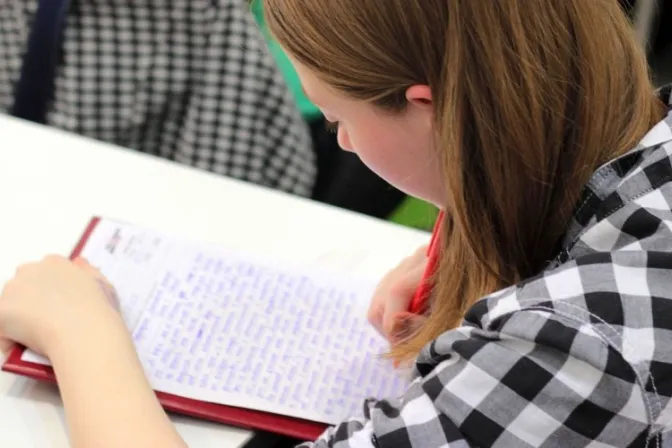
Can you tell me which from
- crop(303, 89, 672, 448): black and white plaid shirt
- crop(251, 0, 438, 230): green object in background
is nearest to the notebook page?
crop(303, 89, 672, 448): black and white plaid shirt

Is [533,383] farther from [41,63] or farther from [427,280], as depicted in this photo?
[41,63]

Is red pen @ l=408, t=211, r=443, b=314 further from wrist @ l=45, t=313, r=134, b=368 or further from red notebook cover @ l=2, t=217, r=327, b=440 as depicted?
wrist @ l=45, t=313, r=134, b=368

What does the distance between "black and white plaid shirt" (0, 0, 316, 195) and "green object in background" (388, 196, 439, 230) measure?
16 cm

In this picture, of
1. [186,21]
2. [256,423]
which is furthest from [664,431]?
[186,21]

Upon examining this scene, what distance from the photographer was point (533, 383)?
1.63 feet

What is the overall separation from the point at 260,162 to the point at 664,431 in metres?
0.85

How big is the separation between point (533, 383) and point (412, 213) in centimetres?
80

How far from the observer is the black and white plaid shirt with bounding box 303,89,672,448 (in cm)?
48

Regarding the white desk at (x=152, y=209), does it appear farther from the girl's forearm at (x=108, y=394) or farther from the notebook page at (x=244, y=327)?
the girl's forearm at (x=108, y=394)

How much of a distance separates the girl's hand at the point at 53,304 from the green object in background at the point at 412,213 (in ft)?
1.87

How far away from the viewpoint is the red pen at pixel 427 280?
78 centimetres

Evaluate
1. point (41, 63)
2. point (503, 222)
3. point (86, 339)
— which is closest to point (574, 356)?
point (503, 222)

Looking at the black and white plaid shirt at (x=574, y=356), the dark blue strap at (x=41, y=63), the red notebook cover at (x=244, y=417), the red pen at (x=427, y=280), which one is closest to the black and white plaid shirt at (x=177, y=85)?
the dark blue strap at (x=41, y=63)

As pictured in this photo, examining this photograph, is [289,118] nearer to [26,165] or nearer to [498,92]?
[26,165]
